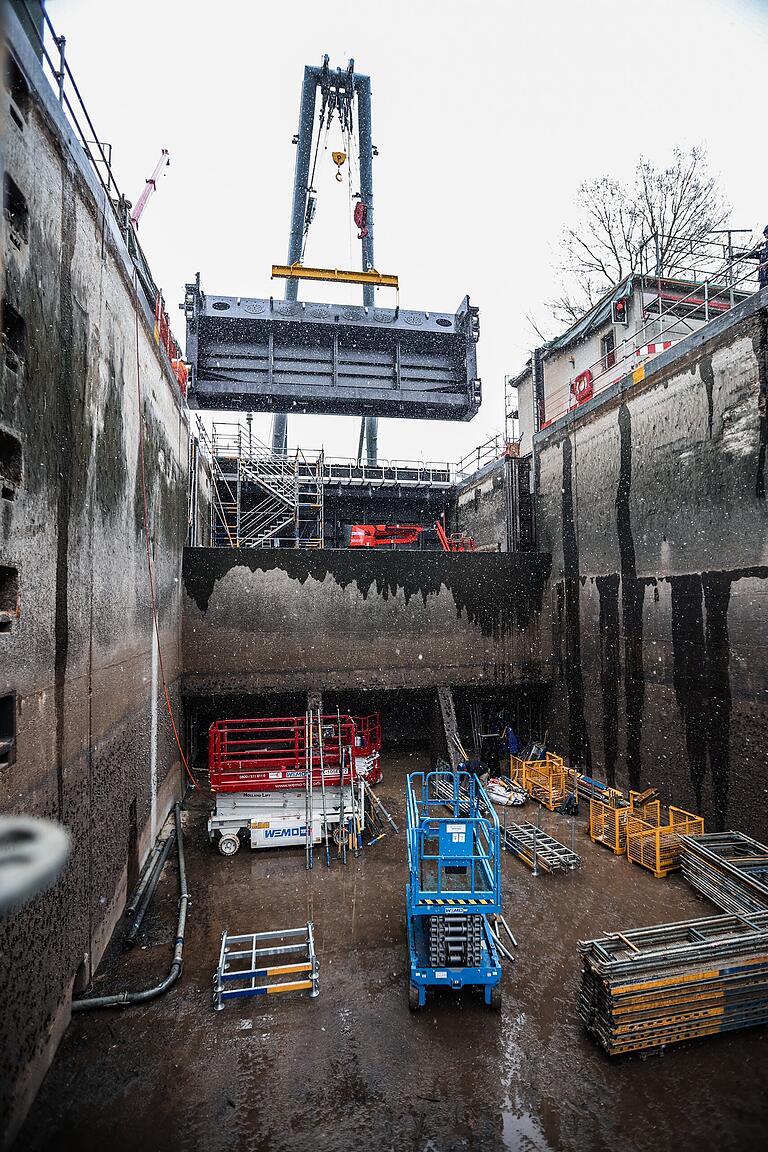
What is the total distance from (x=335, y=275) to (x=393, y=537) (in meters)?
9.59

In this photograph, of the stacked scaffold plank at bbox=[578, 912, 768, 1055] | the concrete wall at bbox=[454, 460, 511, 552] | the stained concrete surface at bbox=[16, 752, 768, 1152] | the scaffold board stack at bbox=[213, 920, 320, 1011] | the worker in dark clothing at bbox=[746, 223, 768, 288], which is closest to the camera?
the stained concrete surface at bbox=[16, 752, 768, 1152]

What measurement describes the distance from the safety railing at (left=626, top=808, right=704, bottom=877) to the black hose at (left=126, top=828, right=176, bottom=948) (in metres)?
6.89

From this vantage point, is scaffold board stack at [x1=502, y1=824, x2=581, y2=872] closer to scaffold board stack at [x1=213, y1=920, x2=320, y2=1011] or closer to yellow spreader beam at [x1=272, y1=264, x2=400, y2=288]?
scaffold board stack at [x1=213, y1=920, x2=320, y2=1011]

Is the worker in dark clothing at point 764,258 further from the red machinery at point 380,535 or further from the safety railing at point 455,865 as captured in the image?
the red machinery at point 380,535

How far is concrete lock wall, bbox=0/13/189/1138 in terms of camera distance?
4.16 metres

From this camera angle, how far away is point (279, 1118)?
4422 mm

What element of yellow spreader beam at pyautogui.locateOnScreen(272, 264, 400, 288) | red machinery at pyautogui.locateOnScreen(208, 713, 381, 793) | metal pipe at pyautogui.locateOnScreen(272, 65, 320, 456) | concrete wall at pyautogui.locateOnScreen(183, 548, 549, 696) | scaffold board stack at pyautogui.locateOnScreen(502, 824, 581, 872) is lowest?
scaffold board stack at pyautogui.locateOnScreen(502, 824, 581, 872)

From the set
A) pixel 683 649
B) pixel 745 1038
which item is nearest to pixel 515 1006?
pixel 745 1038

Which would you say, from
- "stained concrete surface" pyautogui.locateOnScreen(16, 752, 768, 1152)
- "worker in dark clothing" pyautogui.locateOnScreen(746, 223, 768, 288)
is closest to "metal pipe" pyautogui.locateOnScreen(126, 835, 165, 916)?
"stained concrete surface" pyautogui.locateOnScreen(16, 752, 768, 1152)

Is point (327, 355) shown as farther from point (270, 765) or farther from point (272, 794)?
point (272, 794)

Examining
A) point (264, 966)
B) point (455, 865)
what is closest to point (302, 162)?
point (455, 865)

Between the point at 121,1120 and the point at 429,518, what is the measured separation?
2068cm

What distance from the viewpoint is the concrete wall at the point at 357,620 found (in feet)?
41.7

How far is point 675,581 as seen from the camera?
10.0m
